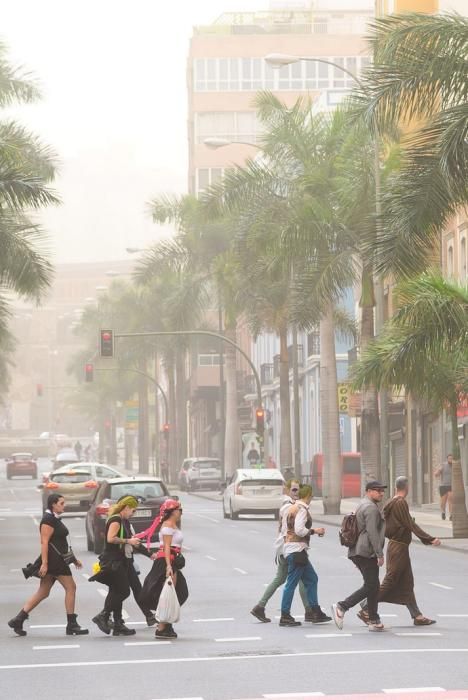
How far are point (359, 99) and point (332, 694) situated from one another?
57.0 feet

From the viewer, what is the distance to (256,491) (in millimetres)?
49906

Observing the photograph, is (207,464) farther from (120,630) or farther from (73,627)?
(120,630)

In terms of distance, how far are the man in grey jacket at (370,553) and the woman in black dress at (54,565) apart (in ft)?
9.26

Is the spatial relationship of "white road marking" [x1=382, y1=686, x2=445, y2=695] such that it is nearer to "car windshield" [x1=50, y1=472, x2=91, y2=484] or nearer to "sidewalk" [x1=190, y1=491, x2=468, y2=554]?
"sidewalk" [x1=190, y1=491, x2=468, y2=554]

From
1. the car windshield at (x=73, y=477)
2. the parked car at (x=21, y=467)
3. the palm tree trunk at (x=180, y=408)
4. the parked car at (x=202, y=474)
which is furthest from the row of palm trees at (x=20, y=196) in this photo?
the parked car at (x=21, y=467)

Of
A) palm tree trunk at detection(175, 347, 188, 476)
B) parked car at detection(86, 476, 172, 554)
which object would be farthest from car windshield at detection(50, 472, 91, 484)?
palm tree trunk at detection(175, 347, 188, 476)

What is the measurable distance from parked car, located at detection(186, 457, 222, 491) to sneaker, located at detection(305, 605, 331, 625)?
2542 inches

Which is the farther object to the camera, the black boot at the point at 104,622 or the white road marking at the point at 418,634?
the black boot at the point at 104,622

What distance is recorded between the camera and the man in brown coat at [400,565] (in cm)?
1891

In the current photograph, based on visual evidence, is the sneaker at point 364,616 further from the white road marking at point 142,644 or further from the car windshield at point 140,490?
the car windshield at point 140,490

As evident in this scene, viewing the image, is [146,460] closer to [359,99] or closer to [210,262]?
[210,262]

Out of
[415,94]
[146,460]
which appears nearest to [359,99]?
[415,94]

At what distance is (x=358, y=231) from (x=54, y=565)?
99.6 ft

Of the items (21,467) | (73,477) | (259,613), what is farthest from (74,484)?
(21,467)
